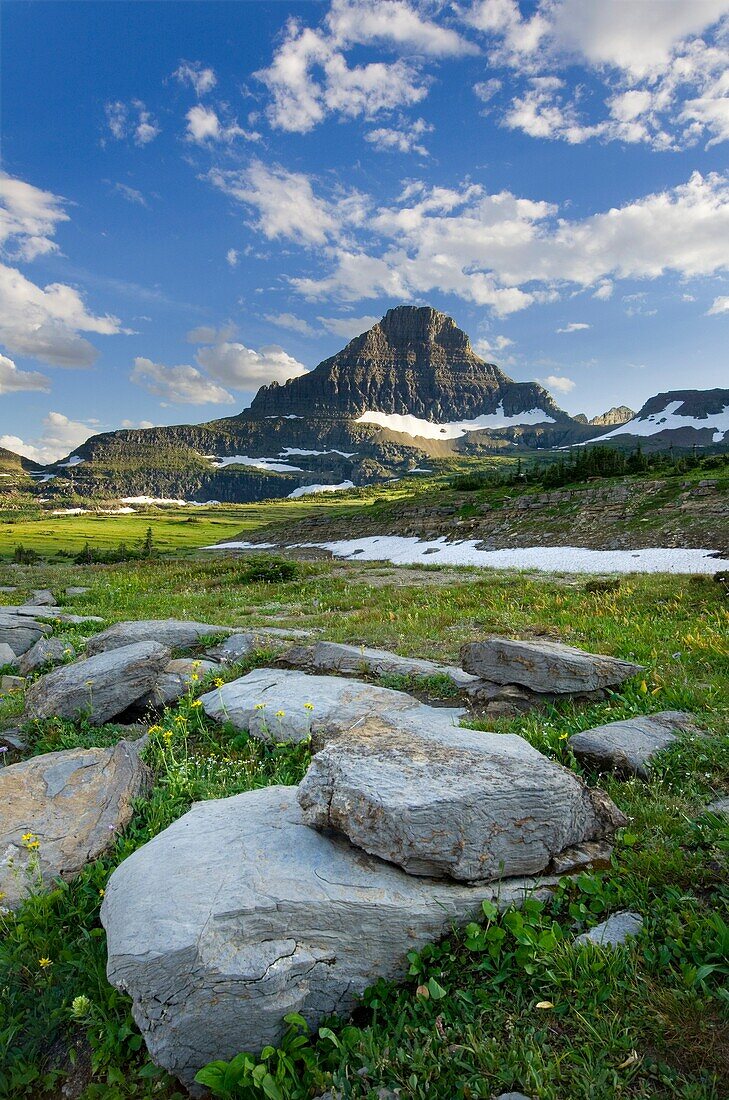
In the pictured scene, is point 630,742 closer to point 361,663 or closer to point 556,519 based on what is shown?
point 361,663

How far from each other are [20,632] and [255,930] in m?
14.6

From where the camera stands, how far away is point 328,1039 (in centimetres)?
336

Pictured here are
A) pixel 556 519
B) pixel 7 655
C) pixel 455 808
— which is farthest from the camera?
pixel 556 519

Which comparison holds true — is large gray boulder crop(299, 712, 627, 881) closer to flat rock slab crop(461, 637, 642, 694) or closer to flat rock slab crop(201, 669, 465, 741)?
flat rock slab crop(201, 669, 465, 741)

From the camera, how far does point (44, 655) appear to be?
1220cm

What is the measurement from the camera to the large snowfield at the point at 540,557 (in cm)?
2714

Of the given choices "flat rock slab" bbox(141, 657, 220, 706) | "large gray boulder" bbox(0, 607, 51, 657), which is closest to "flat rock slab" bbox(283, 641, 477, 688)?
"flat rock slab" bbox(141, 657, 220, 706)

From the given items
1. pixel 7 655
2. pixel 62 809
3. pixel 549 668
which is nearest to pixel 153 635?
pixel 7 655

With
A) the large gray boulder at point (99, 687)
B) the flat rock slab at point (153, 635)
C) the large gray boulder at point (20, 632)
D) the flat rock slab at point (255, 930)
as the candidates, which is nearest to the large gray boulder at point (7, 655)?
the large gray boulder at point (20, 632)

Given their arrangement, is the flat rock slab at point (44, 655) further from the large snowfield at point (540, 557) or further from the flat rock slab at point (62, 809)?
the large snowfield at point (540, 557)

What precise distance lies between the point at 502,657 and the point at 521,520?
136 feet

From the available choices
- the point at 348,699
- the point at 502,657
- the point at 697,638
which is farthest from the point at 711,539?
the point at 348,699

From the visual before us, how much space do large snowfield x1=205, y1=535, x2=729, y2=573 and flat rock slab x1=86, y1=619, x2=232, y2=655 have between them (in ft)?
71.7

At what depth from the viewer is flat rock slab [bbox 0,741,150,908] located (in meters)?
Answer: 4.96
